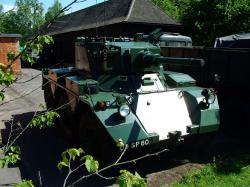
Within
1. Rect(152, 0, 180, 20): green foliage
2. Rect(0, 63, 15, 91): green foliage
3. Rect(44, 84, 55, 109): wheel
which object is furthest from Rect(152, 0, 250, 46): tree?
Rect(0, 63, 15, 91): green foliage

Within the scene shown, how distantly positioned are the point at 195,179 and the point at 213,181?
275 millimetres

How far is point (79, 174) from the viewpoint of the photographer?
6586 mm

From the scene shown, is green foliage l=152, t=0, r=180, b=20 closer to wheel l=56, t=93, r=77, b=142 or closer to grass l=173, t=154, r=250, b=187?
wheel l=56, t=93, r=77, b=142

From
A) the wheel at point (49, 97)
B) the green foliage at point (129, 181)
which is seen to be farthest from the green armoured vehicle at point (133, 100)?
the green foliage at point (129, 181)

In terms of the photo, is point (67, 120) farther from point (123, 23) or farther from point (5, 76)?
point (123, 23)

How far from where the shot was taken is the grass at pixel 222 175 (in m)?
5.83

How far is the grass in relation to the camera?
19.1ft

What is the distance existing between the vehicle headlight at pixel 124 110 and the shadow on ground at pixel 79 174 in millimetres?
1092

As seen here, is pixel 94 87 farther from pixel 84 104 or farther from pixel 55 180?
pixel 55 180

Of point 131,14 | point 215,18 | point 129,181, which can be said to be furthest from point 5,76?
point 131,14

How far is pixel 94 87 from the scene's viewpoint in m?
6.52

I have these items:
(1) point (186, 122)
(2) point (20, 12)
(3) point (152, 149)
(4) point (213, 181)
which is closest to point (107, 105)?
(3) point (152, 149)

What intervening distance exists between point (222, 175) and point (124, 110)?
187cm

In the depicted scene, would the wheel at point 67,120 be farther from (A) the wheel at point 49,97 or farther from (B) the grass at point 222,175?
(B) the grass at point 222,175
